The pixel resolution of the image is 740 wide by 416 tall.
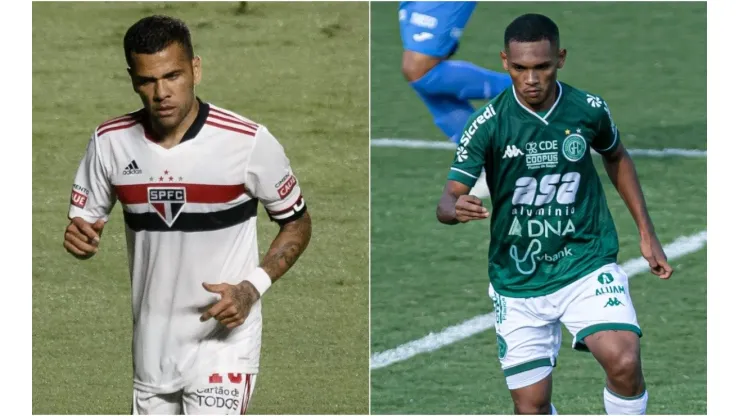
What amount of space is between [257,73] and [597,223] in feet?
22.5

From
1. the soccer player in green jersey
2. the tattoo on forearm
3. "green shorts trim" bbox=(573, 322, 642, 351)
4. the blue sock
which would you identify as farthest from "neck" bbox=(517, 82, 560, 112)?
the blue sock

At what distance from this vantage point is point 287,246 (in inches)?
238

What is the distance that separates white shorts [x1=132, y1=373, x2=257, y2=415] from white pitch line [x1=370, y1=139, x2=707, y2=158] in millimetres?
5976

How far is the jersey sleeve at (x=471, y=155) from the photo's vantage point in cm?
643

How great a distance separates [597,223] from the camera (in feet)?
21.4

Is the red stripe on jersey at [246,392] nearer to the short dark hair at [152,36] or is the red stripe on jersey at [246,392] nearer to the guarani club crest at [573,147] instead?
the short dark hair at [152,36]

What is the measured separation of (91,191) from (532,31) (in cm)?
186

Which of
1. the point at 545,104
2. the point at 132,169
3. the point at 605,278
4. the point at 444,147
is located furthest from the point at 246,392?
the point at 444,147

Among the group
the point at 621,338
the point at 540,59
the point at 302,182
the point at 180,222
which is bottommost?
the point at 302,182

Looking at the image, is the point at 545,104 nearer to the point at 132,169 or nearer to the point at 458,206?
the point at 458,206

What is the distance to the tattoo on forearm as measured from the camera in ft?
19.5

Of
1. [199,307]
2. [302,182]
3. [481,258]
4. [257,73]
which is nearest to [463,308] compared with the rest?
[481,258]
